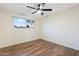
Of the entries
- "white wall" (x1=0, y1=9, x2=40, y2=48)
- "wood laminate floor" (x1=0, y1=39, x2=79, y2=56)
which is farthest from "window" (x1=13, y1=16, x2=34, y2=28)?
"wood laminate floor" (x1=0, y1=39, x2=79, y2=56)

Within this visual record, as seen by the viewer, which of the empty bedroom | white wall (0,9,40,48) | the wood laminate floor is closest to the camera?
the wood laminate floor

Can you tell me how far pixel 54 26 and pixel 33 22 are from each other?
1.41 m

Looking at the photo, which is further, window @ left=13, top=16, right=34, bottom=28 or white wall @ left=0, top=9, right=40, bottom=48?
window @ left=13, top=16, right=34, bottom=28

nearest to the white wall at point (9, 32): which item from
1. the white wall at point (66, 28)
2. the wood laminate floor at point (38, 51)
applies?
the wood laminate floor at point (38, 51)

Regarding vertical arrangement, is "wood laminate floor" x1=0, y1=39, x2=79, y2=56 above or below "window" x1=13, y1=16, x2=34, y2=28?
below

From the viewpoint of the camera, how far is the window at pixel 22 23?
10.4 ft

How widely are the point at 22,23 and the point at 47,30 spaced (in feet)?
4.11

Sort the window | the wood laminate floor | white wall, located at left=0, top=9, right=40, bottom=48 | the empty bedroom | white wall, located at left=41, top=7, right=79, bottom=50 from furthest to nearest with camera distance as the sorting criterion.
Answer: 1. the window
2. white wall, located at left=0, top=9, right=40, bottom=48
3. white wall, located at left=41, top=7, right=79, bottom=50
4. the empty bedroom
5. the wood laminate floor

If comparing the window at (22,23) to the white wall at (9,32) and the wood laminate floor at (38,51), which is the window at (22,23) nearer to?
the white wall at (9,32)

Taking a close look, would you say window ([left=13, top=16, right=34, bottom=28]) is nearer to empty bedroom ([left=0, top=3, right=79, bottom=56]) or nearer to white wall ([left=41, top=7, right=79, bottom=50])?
empty bedroom ([left=0, top=3, right=79, bottom=56])

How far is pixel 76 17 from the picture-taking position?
2369 millimetres

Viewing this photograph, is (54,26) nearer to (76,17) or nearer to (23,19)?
(76,17)

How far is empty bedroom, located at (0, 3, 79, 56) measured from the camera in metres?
2.31

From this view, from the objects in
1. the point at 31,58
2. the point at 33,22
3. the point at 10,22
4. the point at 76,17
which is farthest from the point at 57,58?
the point at 33,22
